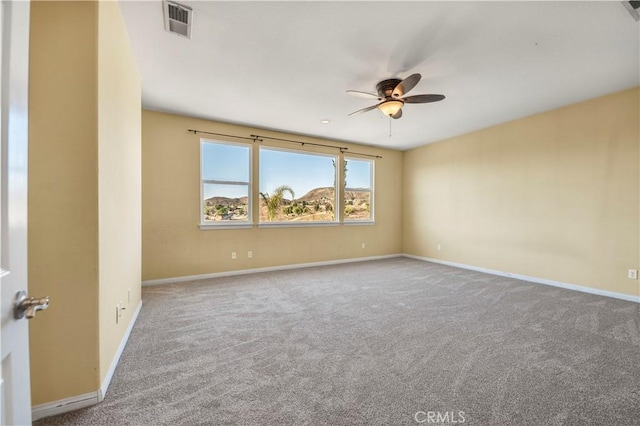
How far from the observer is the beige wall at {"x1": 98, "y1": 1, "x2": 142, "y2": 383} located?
5.73 feet

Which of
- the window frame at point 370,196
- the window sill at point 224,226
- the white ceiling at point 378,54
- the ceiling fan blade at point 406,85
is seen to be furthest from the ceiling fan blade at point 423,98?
the window sill at point 224,226

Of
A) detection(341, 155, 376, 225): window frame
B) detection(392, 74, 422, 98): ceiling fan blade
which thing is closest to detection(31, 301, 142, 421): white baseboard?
detection(392, 74, 422, 98): ceiling fan blade

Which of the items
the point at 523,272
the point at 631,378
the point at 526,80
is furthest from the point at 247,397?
the point at 523,272

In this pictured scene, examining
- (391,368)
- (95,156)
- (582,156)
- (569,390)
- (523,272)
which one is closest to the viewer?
(95,156)

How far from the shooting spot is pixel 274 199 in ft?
17.0

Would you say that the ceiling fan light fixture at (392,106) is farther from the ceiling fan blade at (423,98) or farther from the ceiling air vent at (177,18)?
the ceiling air vent at (177,18)

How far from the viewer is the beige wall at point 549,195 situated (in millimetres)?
3553

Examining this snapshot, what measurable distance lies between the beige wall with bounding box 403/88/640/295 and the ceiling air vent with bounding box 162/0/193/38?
4.96 metres

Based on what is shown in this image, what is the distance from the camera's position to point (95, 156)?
166cm

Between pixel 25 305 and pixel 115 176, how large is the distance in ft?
5.32

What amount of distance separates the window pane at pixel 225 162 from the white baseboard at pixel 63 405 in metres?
3.43

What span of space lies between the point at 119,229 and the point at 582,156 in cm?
564

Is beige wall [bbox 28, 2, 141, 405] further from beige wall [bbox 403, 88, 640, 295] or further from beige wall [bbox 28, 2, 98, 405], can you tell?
beige wall [bbox 403, 88, 640, 295]

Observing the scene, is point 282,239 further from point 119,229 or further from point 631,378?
point 631,378
